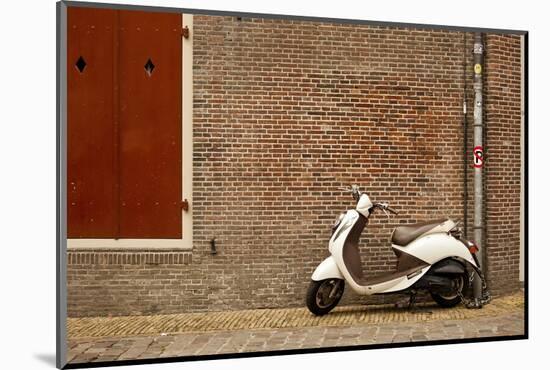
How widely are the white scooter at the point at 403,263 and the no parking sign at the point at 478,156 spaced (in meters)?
0.69

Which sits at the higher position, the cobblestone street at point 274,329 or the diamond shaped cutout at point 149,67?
the diamond shaped cutout at point 149,67

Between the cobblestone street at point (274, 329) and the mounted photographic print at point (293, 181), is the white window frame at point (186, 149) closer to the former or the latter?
the mounted photographic print at point (293, 181)

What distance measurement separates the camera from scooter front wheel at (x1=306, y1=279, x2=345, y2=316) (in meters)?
7.80

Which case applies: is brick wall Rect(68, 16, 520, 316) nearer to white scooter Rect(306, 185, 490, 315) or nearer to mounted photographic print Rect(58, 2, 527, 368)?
mounted photographic print Rect(58, 2, 527, 368)

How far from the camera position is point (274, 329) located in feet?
24.3

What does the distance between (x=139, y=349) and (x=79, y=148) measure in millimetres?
1855

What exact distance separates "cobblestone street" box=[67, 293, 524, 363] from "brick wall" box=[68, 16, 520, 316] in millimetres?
225

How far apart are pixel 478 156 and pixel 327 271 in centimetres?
202

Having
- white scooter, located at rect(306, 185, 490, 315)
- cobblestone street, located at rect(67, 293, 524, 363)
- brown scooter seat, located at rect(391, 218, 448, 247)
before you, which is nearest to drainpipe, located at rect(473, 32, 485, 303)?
white scooter, located at rect(306, 185, 490, 315)

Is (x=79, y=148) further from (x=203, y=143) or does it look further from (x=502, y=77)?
(x=502, y=77)

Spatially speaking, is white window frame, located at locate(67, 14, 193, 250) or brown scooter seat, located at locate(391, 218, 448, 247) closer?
white window frame, located at locate(67, 14, 193, 250)

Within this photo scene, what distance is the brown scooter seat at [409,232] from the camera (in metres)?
8.03

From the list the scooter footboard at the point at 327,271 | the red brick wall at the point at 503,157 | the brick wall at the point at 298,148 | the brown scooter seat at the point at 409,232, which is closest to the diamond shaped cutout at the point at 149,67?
the brick wall at the point at 298,148

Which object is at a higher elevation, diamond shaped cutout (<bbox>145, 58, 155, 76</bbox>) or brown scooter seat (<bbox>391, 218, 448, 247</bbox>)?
diamond shaped cutout (<bbox>145, 58, 155, 76</bbox>)
